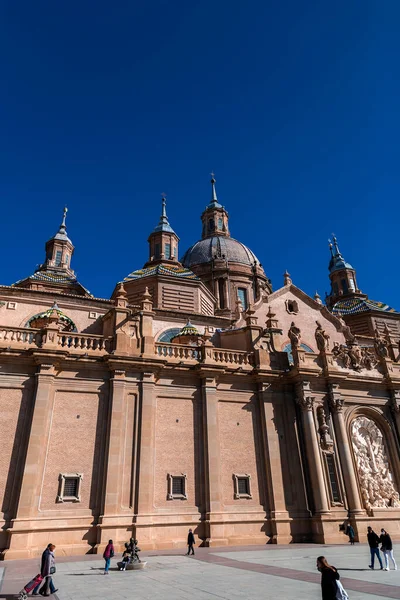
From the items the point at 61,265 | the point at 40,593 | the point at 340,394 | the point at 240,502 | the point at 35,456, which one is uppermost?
the point at 61,265

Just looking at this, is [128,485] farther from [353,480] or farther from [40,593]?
[353,480]

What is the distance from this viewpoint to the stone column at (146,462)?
19.0 m

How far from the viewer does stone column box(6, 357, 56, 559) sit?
1709cm

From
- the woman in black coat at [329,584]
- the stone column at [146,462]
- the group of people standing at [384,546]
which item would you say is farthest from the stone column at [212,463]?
the woman in black coat at [329,584]

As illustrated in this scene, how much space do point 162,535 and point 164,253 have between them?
1375 inches

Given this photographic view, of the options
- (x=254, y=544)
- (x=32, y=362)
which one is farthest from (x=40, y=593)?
(x=254, y=544)

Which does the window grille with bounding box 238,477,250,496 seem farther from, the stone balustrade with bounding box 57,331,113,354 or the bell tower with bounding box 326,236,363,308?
the bell tower with bounding box 326,236,363,308

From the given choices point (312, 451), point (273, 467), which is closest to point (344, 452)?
point (312, 451)

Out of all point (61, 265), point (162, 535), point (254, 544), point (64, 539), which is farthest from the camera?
point (61, 265)

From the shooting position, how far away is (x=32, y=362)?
20547 millimetres

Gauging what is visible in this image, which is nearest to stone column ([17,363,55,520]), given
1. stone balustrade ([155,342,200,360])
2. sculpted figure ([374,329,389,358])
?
stone balustrade ([155,342,200,360])

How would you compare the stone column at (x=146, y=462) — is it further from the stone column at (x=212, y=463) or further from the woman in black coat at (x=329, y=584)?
the woman in black coat at (x=329, y=584)

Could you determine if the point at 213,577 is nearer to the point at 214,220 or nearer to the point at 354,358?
the point at 354,358

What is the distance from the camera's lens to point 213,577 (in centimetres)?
1211
